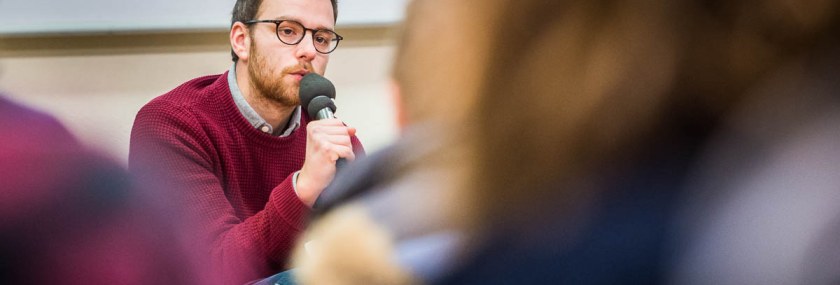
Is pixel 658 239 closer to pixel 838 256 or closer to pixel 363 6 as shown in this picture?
pixel 838 256

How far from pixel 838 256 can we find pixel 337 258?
0.24m

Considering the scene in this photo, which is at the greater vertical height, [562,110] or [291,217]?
[562,110]

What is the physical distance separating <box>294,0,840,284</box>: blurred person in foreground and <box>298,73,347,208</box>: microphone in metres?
0.80

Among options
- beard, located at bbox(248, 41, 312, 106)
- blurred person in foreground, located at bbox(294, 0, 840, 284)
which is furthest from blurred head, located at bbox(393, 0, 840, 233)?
beard, located at bbox(248, 41, 312, 106)

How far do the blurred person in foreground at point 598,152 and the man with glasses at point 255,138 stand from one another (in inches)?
26.2

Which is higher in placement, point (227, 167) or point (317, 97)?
point (317, 97)

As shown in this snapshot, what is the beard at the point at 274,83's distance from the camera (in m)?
1.46

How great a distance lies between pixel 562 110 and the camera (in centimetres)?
30

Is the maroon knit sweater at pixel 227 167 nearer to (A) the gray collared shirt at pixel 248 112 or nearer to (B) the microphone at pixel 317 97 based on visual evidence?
(A) the gray collared shirt at pixel 248 112

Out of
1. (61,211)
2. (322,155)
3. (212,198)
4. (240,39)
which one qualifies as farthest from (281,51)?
(61,211)

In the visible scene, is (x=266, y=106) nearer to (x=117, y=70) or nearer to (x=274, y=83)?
(x=274, y=83)

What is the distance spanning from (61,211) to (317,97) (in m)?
0.86

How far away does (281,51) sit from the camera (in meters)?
1.49

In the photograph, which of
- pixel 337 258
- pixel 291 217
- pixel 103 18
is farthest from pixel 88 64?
pixel 337 258
